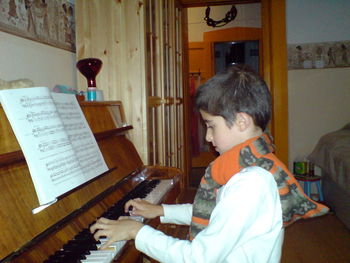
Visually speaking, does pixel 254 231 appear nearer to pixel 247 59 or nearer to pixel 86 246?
pixel 86 246

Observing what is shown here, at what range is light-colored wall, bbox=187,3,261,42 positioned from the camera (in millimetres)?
5534

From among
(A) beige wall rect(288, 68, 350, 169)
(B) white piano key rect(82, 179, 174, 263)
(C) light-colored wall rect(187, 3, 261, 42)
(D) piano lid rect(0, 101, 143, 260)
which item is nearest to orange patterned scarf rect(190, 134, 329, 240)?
(B) white piano key rect(82, 179, 174, 263)

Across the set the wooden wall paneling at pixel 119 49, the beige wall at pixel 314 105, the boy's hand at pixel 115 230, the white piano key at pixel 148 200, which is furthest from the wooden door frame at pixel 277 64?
the boy's hand at pixel 115 230

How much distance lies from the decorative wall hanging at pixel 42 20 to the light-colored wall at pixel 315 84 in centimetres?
A: 232

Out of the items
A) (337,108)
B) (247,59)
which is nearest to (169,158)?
(337,108)

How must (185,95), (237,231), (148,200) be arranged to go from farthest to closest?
1. (185,95)
2. (148,200)
3. (237,231)

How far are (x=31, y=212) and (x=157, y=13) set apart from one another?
174cm

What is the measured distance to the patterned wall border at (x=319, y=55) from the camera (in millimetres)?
3277

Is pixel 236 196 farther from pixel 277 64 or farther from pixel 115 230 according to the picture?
pixel 277 64

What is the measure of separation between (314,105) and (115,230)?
302cm

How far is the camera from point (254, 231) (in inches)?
33.2

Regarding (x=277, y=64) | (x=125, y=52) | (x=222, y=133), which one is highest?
(x=277, y=64)

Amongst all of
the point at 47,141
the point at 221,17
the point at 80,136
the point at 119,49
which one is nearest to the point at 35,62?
the point at 119,49

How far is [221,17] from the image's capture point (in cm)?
565
